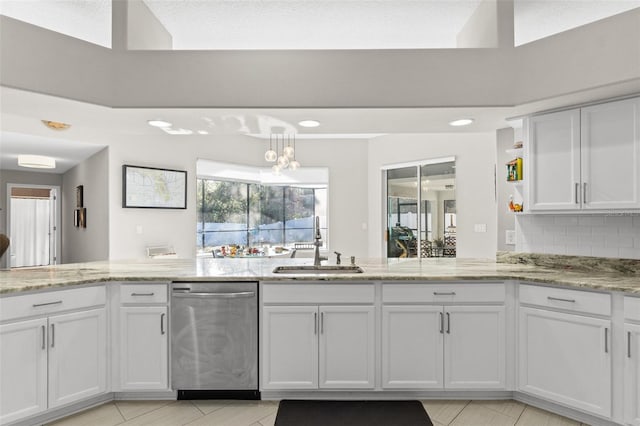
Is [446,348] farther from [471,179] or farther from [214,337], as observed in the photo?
[471,179]

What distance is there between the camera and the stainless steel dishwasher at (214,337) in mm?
2492

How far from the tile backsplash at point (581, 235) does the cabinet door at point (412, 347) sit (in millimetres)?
1279

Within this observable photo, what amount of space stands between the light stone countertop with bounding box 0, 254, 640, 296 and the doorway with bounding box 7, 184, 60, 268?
6.49m

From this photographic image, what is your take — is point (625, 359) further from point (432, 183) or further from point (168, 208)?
point (168, 208)

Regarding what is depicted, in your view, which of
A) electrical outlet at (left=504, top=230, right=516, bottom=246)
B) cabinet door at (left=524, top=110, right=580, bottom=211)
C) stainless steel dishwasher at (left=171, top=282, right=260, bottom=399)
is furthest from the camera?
electrical outlet at (left=504, top=230, right=516, bottom=246)

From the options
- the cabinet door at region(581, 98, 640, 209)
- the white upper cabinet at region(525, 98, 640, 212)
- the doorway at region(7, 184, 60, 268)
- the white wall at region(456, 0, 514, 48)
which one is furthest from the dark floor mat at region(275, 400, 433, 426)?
the doorway at region(7, 184, 60, 268)

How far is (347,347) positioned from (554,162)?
6.83 feet

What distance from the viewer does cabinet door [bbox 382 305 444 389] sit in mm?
2473

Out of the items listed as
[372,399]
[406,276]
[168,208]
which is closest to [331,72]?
[406,276]

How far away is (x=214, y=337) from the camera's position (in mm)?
2500

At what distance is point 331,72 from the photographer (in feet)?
8.53

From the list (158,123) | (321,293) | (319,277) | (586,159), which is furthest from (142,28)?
(586,159)

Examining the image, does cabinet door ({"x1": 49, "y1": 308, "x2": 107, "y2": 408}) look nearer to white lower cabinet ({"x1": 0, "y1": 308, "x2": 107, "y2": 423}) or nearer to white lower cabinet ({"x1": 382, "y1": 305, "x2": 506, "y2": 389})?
white lower cabinet ({"x1": 0, "y1": 308, "x2": 107, "y2": 423})

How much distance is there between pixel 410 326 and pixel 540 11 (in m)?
2.56
